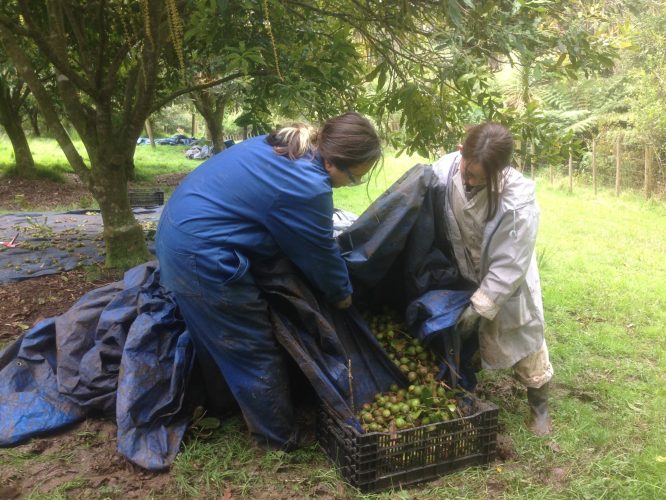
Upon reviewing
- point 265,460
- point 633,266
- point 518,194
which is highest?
point 518,194

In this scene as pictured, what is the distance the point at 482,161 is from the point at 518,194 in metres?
0.26

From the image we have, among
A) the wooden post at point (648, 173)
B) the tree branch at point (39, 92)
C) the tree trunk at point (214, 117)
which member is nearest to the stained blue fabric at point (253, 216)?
the tree branch at point (39, 92)

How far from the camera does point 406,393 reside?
2736mm

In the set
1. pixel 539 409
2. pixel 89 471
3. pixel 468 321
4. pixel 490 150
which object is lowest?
pixel 539 409

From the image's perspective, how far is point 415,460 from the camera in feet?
7.98

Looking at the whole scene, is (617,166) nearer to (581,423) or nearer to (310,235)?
(581,423)

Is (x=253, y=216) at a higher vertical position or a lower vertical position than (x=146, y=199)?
higher

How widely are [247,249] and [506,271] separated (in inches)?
46.5

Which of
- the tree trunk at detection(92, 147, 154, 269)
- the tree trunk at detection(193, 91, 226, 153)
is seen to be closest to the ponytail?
the tree trunk at detection(92, 147, 154, 269)

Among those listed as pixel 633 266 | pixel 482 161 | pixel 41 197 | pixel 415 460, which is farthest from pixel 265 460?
pixel 41 197

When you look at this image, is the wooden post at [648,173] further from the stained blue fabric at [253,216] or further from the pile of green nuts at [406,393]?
the stained blue fabric at [253,216]

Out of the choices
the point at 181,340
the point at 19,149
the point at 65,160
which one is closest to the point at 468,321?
the point at 181,340

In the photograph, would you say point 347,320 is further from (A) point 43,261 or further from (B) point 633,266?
(B) point 633,266

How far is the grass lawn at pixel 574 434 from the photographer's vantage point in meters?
2.43
